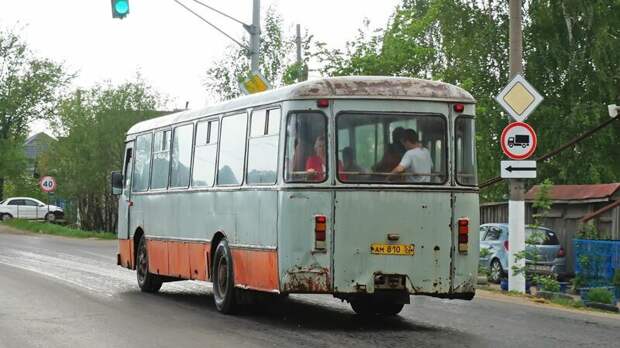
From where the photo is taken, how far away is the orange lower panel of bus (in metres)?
13.8

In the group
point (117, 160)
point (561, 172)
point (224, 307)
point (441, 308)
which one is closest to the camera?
point (224, 307)

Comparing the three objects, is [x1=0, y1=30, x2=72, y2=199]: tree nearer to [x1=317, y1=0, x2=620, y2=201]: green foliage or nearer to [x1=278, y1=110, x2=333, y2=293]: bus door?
[x1=317, y1=0, x2=620, y2=201]: green foliage

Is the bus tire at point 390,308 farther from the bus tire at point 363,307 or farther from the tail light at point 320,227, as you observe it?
the tail light at point 320,227

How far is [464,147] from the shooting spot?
545 inches

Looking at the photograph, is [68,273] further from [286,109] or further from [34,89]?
[34,89]

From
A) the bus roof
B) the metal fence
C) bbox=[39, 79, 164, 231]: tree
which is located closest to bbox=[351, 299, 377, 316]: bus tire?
the bus roof

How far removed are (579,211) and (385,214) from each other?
18794 mm

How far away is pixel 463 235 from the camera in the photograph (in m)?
13.6

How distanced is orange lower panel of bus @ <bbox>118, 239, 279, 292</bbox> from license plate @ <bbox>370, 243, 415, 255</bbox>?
1098mm

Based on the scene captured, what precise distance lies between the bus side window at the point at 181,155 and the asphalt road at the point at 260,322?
1.67m

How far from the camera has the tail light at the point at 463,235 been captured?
13.5 metres

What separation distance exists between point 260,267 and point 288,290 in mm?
808

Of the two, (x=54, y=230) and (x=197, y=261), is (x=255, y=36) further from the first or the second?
(x=54, y=230)

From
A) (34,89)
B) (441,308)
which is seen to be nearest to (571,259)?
(441,308)
